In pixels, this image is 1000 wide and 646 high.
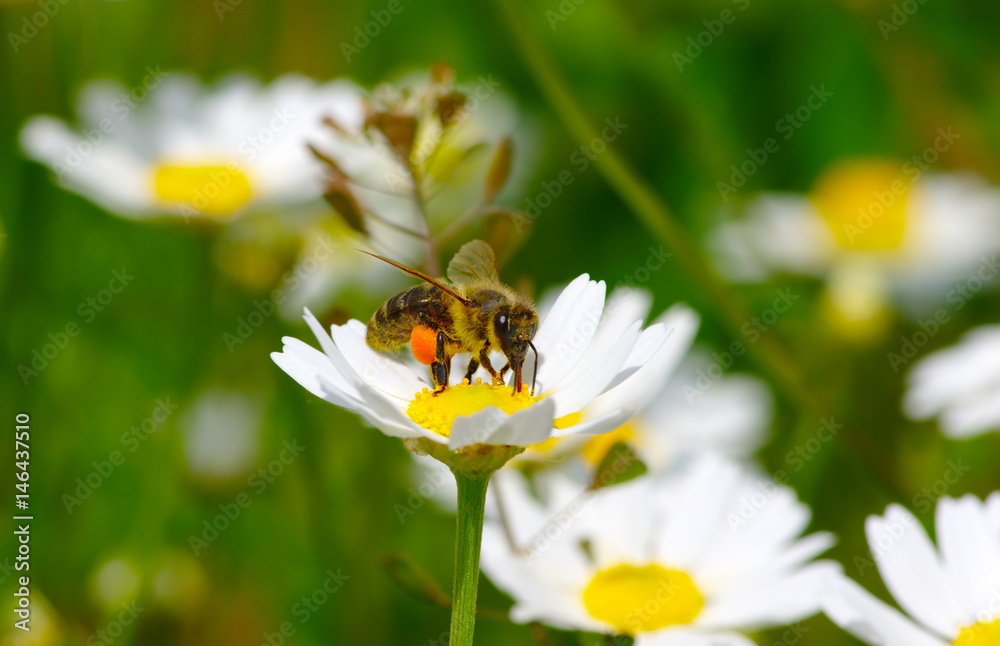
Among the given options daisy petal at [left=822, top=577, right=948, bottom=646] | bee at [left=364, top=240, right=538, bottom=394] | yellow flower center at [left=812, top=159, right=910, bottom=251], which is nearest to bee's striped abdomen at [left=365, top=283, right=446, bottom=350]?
bee at [left=364, top=240, right=538, bottom=394]

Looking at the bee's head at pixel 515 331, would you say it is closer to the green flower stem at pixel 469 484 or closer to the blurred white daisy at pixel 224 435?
the green flower stem at pixel 469 484

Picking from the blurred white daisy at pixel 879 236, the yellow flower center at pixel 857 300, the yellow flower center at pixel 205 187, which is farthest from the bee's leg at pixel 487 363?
the blurred white daisy at pixel 879 236

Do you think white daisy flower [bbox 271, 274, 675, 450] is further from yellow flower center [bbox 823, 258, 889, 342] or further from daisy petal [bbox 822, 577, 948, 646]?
yellow flower center [bbox 823, 258, 889, 342]

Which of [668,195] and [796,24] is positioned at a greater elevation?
[796,24]

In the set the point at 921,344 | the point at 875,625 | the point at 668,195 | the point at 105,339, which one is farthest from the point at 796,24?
the point at 875,625

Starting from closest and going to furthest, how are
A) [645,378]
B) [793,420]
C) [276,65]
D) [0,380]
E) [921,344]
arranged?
[645,378] < [0,380] < [793,420] < [921,344] < [276,65]

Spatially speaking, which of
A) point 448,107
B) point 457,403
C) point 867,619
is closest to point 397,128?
point 448,107

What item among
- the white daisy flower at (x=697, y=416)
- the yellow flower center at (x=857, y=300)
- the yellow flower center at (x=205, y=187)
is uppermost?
the yellow flower center at (x=205, y=187)

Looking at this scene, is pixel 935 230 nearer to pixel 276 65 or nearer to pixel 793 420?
pixel 793 420
